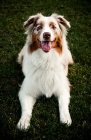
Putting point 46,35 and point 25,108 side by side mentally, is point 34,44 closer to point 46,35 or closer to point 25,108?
point 46,35

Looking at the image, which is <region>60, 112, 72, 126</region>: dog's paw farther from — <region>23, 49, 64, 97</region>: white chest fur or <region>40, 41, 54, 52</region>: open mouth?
<region>40, 41, 54, 52</region>: open mouth

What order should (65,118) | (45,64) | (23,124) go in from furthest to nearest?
1. (45,64)
2. (65,118)
3. (23,124)

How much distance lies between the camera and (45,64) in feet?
15.9

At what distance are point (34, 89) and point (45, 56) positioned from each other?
0.68 meters

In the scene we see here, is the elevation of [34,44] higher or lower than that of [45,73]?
higher

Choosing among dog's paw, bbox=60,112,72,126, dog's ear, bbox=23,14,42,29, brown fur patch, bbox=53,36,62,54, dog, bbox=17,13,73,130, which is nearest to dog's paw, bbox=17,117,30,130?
dog, bbox=17,13,73,130

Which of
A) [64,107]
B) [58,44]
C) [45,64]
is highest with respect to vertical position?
[58,44]

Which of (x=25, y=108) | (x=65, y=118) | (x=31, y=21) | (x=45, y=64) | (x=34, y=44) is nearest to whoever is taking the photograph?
(x=65, y=118)

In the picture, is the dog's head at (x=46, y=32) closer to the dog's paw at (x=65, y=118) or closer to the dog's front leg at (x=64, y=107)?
the dog's front leg at (x=64, y=107)

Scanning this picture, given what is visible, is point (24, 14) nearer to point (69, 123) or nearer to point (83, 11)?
point (83, 11)

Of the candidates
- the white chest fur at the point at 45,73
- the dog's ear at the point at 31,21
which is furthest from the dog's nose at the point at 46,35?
the dog's ear at the point at 31,21

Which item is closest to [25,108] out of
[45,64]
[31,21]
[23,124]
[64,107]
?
[23,124]

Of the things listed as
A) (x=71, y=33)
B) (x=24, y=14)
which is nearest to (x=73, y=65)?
(x=71, y=33)

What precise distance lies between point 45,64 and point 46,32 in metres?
0.68
